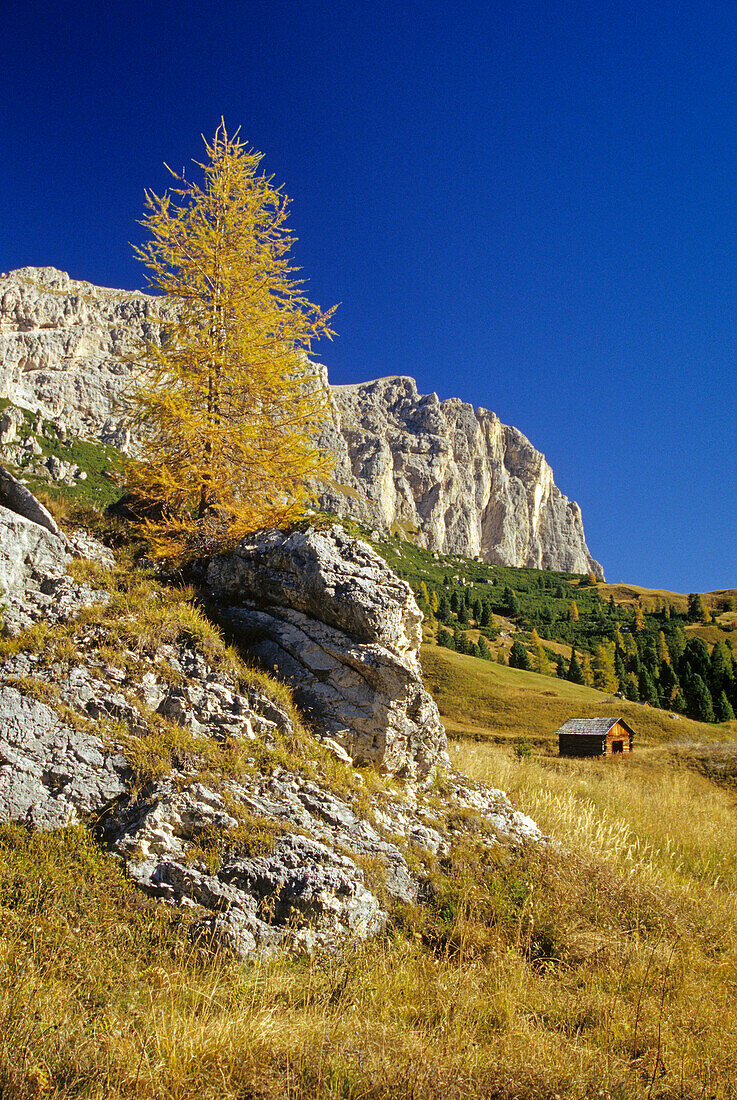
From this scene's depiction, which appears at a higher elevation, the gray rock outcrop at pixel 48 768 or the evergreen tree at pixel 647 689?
the gray rock outcrop at pixel 48 768

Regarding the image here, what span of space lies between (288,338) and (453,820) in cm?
1021

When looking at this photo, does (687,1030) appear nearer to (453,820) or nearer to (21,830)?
(453,820)

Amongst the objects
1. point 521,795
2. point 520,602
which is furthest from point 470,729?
point 520,602

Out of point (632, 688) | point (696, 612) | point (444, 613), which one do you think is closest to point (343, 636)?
point (632, 688)

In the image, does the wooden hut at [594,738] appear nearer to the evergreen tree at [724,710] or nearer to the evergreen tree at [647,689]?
the evergreen tree at [724,710]

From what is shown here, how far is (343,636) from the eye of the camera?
9.63m

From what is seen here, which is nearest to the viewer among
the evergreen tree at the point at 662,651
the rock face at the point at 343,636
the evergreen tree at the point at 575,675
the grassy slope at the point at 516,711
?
the rock face at the point at 343,636

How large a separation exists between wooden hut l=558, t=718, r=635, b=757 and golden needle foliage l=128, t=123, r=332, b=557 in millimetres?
34831

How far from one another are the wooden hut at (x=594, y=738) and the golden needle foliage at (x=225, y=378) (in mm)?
34831

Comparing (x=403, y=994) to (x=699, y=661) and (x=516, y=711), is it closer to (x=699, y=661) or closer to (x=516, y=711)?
(x=516, y=711)

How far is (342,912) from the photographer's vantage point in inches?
234

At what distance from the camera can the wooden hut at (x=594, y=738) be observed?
3922cm

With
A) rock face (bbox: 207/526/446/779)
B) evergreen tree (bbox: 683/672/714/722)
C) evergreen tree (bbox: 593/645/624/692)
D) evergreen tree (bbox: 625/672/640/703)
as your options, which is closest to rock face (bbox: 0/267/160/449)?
evergreen tree (bbox: 593/645/624/692)

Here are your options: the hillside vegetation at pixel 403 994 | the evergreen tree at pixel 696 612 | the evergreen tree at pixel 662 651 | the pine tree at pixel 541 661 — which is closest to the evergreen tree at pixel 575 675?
the pine tree at pixel 541 661
